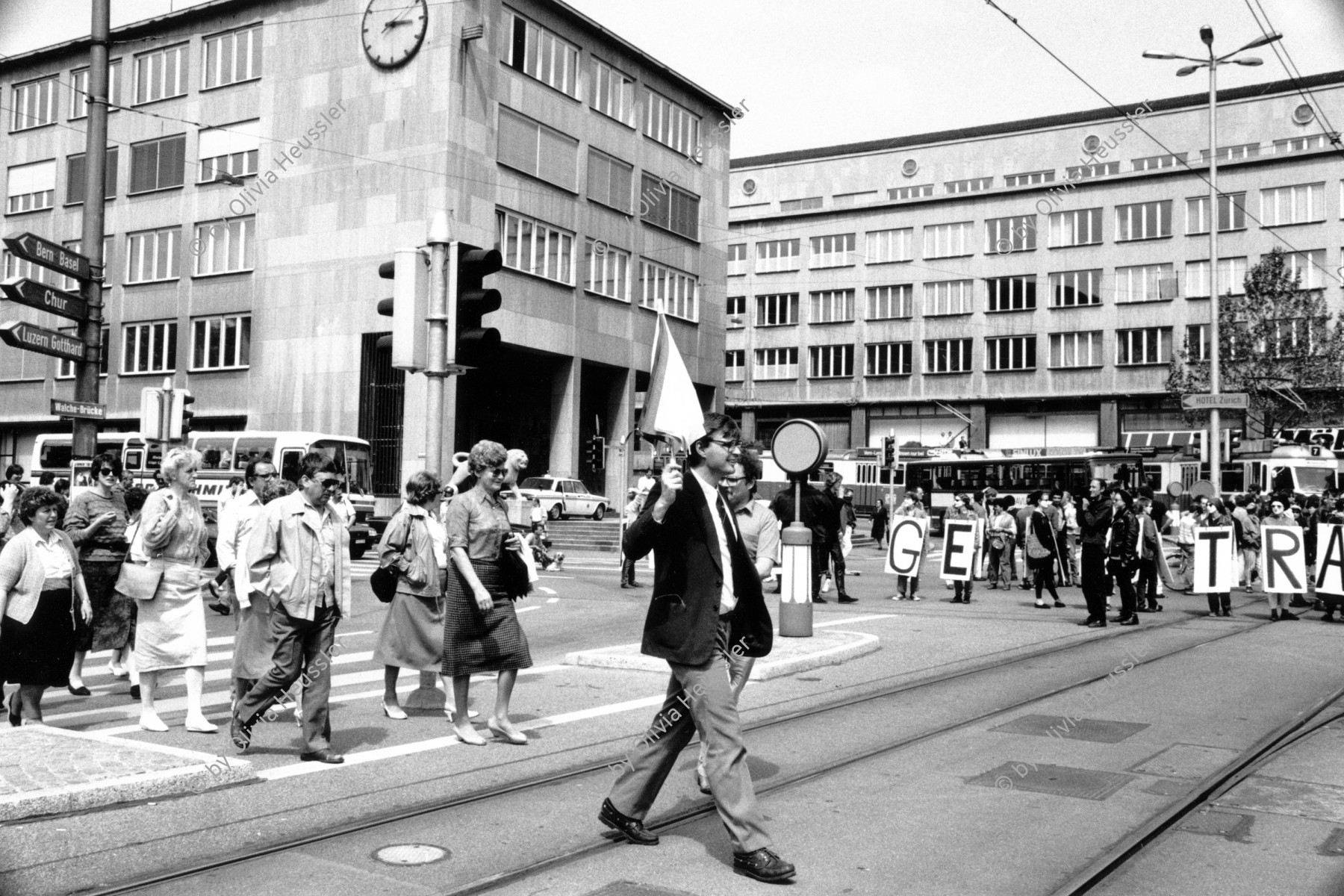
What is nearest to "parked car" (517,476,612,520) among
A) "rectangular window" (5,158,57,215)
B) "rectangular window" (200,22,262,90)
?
"rectangular window" (200,22,262,90)

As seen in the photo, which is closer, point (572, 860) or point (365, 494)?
point (572, 860)

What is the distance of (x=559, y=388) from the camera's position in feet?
137

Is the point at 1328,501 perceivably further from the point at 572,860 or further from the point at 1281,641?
the point at 572,860

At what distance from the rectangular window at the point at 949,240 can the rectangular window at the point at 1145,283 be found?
7555 mm

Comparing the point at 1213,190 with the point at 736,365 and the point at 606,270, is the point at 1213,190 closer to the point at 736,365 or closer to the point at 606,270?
the point at 606,270

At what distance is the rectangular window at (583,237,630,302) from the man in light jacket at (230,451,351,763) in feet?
116

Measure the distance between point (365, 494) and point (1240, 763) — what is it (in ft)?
82.8

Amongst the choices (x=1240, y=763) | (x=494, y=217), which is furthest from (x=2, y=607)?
(x=494, y=217)

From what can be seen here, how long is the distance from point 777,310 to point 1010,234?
13.7m

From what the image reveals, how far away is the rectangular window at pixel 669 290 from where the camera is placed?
45688mm

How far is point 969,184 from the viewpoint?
66000 millimetres

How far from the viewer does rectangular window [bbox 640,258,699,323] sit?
45.7m

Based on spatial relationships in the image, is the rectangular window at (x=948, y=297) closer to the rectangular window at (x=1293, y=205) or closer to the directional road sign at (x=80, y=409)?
the rectangular window at (x=1293, y=205)

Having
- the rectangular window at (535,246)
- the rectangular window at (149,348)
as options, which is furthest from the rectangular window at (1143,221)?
the rectangular window at (149,348)
